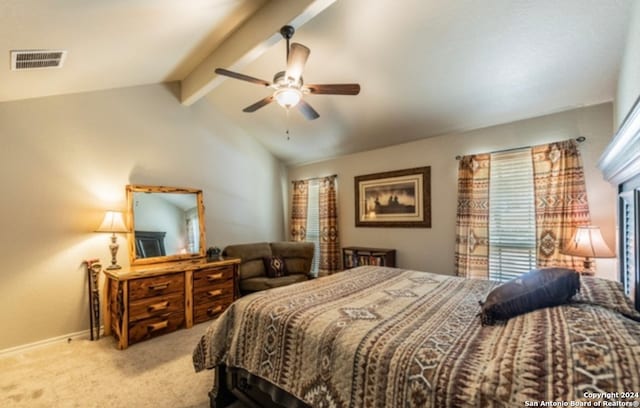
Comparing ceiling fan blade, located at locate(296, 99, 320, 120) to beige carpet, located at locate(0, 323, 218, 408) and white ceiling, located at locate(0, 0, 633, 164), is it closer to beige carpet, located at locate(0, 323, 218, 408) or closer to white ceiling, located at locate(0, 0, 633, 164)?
white ceiling, located at locate(0, 0, 633, 164)

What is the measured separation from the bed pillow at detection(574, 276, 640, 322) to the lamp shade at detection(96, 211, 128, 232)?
13.4 ft

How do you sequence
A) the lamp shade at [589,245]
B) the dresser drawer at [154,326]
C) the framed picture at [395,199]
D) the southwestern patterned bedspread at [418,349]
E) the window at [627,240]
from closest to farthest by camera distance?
1. the southwestern patterned bedspread at [418,349]
2. the window at [627,240]
3. the lamp shade at [589,245]
4. the dresser drawer at [154,326]
5. the framed picture at [395,199]

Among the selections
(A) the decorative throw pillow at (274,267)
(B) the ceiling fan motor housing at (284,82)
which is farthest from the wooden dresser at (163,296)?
(B) the ceiling fan motor housing at (284,82)

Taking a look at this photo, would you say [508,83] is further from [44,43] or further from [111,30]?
[44,43]

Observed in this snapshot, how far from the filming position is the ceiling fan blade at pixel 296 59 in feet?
7.04

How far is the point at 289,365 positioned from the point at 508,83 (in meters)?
3.26

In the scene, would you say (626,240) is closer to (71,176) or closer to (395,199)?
(395,199)

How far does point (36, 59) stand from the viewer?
2.27 metres

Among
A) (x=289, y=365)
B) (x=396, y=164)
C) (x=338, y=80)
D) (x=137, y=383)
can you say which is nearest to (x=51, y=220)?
(x=137, y=383)

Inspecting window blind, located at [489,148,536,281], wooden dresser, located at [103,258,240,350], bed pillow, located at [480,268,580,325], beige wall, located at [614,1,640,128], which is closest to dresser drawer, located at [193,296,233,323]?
wooden dresser, located at [103,258,240,350]

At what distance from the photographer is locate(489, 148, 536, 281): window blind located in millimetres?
3225

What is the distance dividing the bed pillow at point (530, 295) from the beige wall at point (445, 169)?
1.92 meters

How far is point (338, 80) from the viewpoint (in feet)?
11.0

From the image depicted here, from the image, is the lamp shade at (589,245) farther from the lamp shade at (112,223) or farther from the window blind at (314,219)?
the lamp shade at (112,223)
